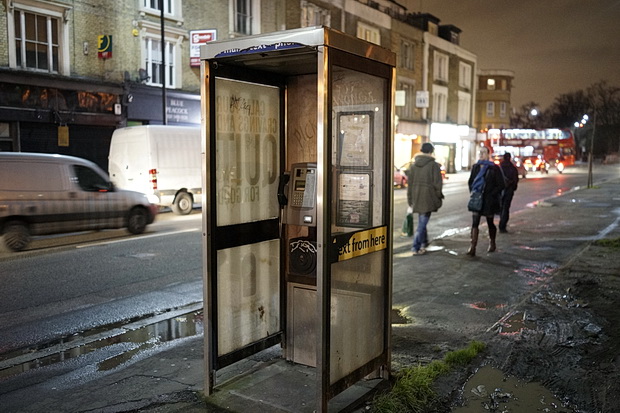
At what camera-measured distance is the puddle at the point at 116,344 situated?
5.58 meters

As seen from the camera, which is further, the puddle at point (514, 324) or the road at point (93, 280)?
the road at point (93, 280)

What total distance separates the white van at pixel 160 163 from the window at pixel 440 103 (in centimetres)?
3547

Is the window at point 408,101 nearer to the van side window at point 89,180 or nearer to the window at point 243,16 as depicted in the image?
the window at point 243,16

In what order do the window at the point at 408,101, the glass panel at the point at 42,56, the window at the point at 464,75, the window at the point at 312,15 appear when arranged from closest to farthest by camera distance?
the glass panel at the point at 42,56
the window at the point at 312,15
the window at the point at 408,101
the window at the point at 464,75

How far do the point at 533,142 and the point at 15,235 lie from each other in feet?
176

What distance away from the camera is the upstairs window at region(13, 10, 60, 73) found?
67.6 feet

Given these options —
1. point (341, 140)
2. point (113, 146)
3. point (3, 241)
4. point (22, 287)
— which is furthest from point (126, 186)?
point (341, 140)

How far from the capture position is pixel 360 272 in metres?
4.46

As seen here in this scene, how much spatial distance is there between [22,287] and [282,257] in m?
5.09

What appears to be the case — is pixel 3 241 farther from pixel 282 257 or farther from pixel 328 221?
pixel 328 221

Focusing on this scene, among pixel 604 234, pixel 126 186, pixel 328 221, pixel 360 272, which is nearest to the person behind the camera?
pixel 328 221

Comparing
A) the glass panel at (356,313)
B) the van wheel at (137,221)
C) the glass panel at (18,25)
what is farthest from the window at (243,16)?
the glass panel at (356,313)

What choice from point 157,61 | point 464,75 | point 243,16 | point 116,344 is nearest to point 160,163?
point 157,61

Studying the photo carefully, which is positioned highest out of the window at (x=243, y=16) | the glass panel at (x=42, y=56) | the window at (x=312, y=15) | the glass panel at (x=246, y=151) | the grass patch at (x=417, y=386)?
the window at (x=312, y=15)
